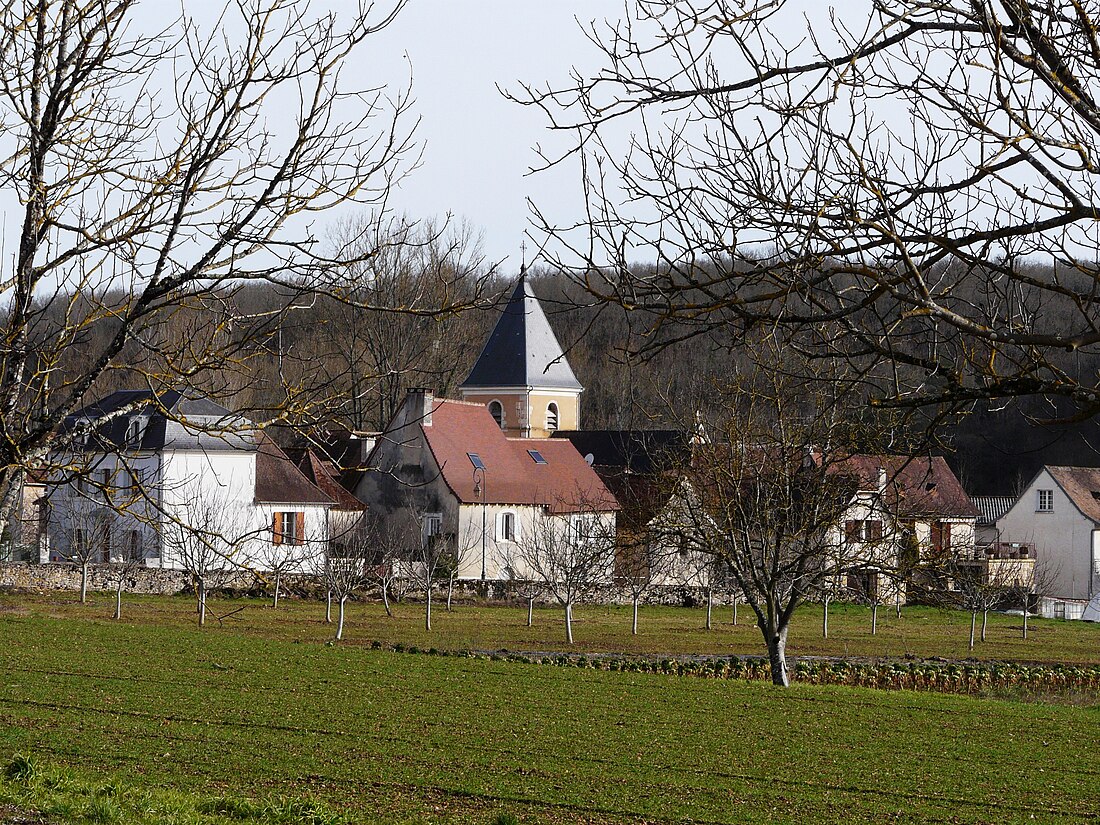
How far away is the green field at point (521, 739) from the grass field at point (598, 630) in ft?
25.9

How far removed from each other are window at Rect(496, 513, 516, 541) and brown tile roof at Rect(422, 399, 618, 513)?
0.63 meters

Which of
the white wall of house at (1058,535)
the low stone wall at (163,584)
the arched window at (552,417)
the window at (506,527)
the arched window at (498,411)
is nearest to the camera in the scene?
the low stone wall at (163,584)

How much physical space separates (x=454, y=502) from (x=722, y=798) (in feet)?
114

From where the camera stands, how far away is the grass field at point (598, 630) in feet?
103

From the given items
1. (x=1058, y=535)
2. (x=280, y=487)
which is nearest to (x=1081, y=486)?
(x=1058, y=535)

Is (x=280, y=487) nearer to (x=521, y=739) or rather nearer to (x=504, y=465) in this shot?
(x=504, y=465)

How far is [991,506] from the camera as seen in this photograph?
71812 mm

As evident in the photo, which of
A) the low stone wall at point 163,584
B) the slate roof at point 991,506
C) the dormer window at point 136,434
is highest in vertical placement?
the slate roof at point 991,506

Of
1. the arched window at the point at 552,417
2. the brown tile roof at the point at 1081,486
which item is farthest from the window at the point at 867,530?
the arched window at the point at 552,417

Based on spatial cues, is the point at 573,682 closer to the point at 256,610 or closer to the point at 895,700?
the point at 895,700

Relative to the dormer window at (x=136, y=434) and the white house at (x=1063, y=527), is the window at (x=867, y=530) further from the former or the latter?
the white house at (x=1063, y=527)

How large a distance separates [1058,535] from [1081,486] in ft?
8.55

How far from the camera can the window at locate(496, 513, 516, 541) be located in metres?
47.2

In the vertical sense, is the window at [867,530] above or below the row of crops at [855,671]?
above
